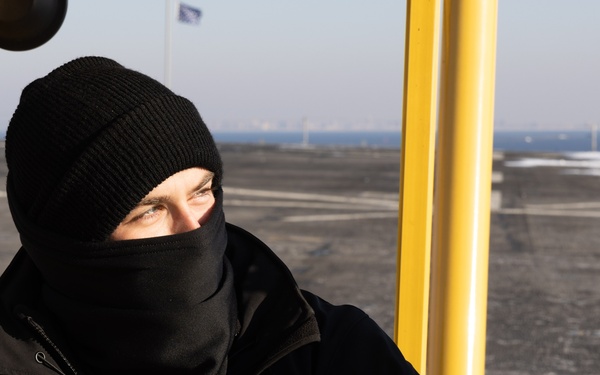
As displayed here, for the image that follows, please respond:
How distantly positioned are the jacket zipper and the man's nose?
1.00 feet

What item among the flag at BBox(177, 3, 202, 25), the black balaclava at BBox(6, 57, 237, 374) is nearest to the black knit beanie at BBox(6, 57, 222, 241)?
the black balaclava at BBox(6, 57, 237, 374)

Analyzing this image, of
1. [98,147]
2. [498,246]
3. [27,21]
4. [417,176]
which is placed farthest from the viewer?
[498,246]

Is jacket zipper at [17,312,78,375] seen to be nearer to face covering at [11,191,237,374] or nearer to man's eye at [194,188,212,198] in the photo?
face covering at [11,191,237,374]

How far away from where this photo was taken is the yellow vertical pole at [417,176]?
6.56 ft

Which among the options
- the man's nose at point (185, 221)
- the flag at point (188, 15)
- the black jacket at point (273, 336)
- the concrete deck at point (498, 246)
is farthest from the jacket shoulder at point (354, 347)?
the flag at point (188, 15)

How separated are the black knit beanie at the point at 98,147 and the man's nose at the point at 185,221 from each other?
0.10 metres

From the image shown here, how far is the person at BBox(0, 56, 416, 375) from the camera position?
1.75 m

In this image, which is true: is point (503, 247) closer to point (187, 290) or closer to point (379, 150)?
point (187, 290)

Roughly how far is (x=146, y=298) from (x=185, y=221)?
0.16m

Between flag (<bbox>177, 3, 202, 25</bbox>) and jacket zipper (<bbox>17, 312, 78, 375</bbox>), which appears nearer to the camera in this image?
jacket zipper (<bbox>17, 312, 78, 375</bbox>)

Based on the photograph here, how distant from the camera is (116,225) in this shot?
5.86 ft

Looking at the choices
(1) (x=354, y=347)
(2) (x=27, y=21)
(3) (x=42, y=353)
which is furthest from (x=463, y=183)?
(2) (x=27, y=21)

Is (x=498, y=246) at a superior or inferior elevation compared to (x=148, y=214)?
inferior

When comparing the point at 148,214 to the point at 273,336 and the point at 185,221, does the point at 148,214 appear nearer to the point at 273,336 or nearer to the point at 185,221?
the point at 185,221
